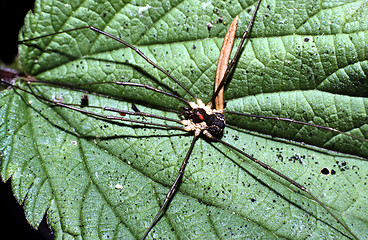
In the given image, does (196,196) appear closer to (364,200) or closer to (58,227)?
(58,227)

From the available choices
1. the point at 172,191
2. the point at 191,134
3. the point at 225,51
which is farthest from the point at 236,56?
the point at 172,191

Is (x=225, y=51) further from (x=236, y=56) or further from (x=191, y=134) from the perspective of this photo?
(x=191, y=134)

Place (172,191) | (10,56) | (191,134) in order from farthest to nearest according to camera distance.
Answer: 1. (10,56)
2. (191,134)
3. (172,191)

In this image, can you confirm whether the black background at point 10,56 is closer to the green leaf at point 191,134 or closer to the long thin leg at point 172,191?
the green leaf at point 191,134

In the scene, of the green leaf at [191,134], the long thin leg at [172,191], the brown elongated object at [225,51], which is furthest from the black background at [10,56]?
the brown elongated object at [225,51]

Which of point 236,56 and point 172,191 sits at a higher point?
point 236,56

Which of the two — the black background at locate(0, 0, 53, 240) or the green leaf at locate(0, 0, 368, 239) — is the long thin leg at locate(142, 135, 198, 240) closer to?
the green leaf at locate(0, 0, 368, 239)

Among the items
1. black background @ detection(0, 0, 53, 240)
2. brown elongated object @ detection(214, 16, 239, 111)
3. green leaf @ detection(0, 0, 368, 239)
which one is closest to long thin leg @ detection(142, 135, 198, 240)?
green leaf @ detection(0, 0, 368, 239)
